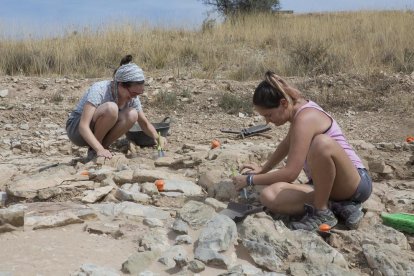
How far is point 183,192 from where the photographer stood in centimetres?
371

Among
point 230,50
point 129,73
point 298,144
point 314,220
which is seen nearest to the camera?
point 298,144

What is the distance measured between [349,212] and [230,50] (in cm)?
821

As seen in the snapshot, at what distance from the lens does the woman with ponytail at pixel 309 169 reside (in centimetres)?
286

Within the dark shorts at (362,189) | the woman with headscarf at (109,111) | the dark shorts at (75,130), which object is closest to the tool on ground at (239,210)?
the dark shorts at (362,189)

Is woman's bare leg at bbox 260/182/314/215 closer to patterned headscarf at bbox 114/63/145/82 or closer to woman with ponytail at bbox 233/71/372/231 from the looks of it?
woman with ponytail at bbox 233/71/372/231

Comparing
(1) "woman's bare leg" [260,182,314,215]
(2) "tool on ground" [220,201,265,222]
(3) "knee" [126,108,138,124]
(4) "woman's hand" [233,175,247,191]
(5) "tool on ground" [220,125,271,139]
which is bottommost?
(5) "tool on ground" [220,125,271,139]

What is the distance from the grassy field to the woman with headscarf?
4957mm

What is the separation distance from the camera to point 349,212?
306 cm

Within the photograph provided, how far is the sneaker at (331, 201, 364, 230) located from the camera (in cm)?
305

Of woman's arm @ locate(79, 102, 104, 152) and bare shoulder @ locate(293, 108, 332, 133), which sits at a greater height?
bare shoulder @ locate(293, 108, 332, 133)

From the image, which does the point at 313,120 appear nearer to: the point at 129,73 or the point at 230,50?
the point at 129,73

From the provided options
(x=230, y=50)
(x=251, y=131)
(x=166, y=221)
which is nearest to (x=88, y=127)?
(x=166, y=221)

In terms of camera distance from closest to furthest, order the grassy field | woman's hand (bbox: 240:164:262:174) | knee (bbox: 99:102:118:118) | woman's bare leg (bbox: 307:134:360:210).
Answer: woman's bare leg (bbox: 307:134:360:210), woman's hand (bbox: 240:164:262:174), knee (bbox: 99:102:118:118), the grassy field

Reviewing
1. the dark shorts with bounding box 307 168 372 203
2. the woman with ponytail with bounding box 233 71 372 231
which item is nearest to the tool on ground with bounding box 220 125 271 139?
the woman with ponytail with bounding box 233 71 372 231
